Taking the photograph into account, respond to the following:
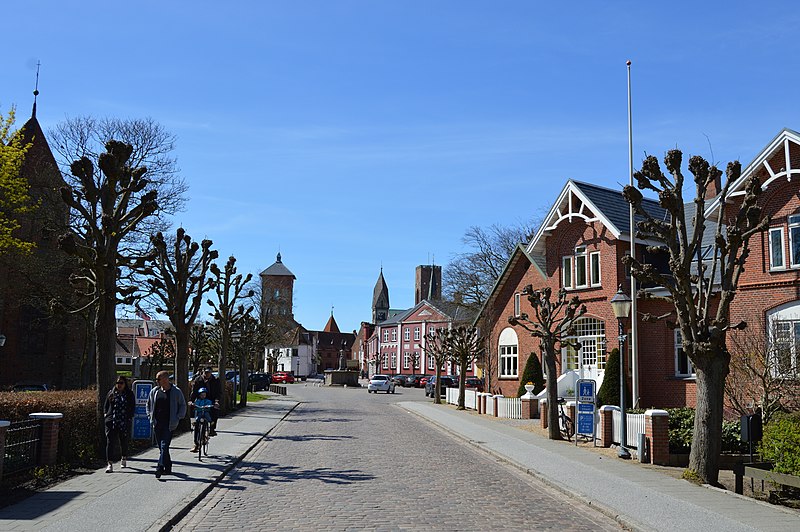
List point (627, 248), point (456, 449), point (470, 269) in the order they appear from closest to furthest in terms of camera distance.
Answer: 1. point (456, 449)
2. point (627, 248)
3. point (470, 269)

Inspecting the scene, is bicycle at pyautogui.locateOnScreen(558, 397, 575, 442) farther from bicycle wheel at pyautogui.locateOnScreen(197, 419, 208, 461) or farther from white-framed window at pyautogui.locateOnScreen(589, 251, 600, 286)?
white-framed window at pyautogui.locateOnScreen(589, 251, 600, 286)

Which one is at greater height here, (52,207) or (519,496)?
(52,207)

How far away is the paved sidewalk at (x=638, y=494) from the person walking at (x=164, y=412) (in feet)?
22.6

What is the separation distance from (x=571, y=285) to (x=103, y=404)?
2373 centimetres

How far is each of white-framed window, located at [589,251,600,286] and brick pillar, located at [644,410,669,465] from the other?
1714 cm

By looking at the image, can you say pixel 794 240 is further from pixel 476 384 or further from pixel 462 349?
pixel 476 384

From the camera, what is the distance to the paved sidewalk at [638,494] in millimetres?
10039

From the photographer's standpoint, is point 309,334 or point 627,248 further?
point 309,334

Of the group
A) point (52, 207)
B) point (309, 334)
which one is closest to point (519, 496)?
point (52, 207)

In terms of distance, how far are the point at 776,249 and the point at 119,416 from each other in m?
21.0

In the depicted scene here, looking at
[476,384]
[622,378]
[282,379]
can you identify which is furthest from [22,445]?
[282,379]

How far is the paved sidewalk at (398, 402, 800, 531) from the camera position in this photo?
32.9ft

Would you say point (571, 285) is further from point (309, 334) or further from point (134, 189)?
point (309, 334)

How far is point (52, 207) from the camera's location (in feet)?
110
